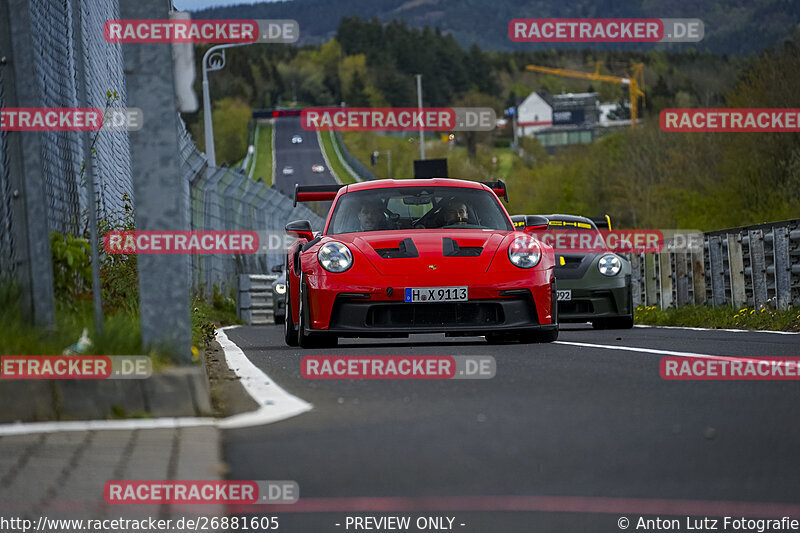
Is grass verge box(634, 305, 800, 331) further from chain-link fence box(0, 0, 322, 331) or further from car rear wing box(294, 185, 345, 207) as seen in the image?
chain-link fence box(0, 0, 322, 331)

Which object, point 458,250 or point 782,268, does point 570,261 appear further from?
point 458,250

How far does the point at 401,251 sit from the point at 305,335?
41.6 inches

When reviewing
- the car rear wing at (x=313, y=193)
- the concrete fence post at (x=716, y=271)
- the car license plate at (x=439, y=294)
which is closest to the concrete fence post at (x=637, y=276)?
the concrete fence post at (x=716, y=271)

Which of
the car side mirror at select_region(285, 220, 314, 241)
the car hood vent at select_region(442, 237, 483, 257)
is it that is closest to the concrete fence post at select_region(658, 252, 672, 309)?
the car side mirror at select_region(285, 220, 314, 241)

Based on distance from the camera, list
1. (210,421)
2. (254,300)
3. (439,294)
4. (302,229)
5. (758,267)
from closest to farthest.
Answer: (210,421), (439,294), (302,229), (758,267), (254,300)

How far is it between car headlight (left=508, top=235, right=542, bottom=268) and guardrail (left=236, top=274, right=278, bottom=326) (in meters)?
19.5

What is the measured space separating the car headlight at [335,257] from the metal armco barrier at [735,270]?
6.87 m

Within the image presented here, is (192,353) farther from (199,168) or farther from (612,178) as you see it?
(612,178)

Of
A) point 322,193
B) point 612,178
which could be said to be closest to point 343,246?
point 322,193

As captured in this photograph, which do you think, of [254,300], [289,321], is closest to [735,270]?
[289,321]

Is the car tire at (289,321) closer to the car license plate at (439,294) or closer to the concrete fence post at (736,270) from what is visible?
the car license plate at (439,294)

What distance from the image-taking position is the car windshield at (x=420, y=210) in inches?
460

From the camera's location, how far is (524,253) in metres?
10.8

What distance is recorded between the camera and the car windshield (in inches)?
460
